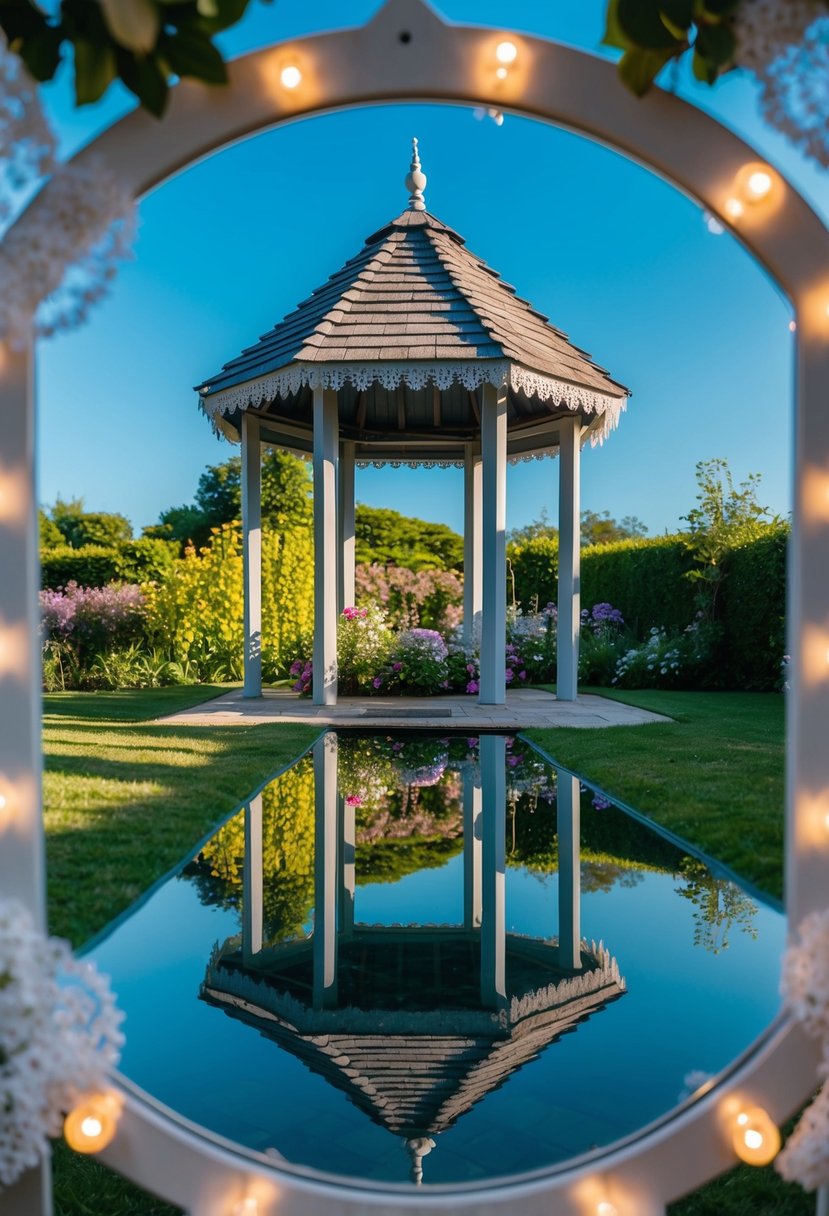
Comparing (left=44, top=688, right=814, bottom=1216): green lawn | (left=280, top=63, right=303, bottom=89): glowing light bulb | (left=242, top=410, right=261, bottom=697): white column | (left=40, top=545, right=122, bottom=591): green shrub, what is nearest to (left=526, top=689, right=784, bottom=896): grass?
(left=44, top=688, right=814, bottom=1216): green lawn

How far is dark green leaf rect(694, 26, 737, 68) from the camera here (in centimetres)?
136

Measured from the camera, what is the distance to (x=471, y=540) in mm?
10367

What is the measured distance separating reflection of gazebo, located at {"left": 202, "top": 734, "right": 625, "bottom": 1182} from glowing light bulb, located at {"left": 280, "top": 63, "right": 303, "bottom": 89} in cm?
209

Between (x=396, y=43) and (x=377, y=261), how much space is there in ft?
25.1

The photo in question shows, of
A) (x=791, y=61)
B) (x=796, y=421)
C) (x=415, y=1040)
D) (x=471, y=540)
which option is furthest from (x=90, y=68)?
(x=471, y=540)

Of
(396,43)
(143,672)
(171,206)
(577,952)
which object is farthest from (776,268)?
(171,206)

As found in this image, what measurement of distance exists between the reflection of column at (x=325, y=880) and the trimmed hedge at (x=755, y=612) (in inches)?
265

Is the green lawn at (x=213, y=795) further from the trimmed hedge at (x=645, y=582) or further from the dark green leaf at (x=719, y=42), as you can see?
the trimmed hedge at (x=645, y=582)

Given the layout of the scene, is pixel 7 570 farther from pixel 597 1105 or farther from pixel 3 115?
pixel 597 1105

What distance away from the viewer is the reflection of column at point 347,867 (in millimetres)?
2695

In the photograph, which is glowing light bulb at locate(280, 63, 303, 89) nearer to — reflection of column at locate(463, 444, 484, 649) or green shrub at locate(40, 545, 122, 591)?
reflection of column at locate(463, 444, 484, 649)

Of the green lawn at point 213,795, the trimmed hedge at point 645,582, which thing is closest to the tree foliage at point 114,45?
the green lawn at point 213,795

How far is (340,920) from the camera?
270 centimetres

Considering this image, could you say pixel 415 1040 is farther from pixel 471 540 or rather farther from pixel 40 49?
pixel 471 540
